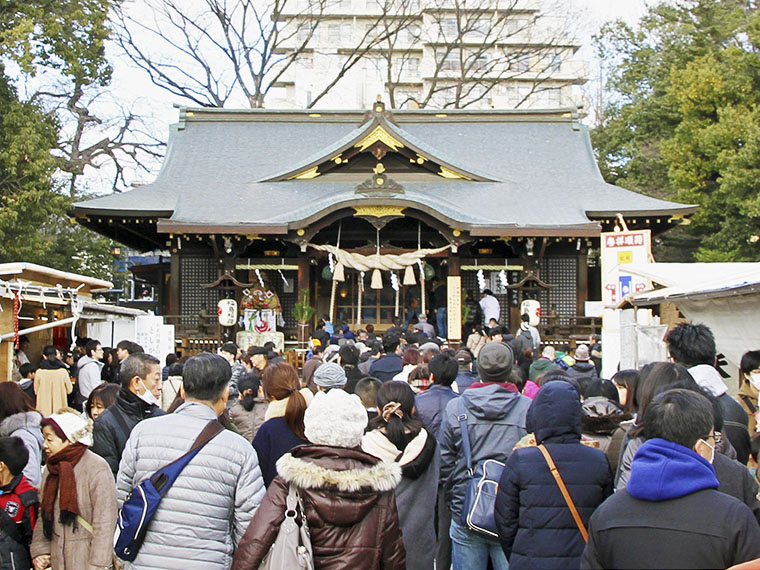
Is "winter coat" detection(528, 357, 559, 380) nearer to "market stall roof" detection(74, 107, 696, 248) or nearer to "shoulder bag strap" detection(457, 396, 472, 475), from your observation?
"shoulder bag strap" detection(457, 396, 472, 475)

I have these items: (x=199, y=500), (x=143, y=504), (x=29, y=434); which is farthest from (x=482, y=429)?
(x=29, y=434)

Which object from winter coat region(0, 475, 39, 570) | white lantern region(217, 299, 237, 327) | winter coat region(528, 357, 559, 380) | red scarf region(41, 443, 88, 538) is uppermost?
white lantern region(217, 299, 237, 327)

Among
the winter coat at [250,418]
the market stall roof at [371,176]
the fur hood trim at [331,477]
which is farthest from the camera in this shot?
the market stall roof at [371,176]

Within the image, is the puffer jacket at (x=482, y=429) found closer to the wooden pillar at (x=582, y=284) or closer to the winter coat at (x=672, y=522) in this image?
the winter coat at (x=672, y=522)

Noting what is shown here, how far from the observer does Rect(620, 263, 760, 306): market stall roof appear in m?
6.76

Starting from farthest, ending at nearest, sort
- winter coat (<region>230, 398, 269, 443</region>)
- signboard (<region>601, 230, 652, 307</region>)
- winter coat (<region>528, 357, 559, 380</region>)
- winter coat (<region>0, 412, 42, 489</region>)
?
signboard (<region>601, 230, 652, 307</region>) → winter coat (<region>528, 357, 559, 380</region>) → winter coat (<region>230, 398, 269, 443</region>) → winter coat (<region>0, 412, 42, 489</region>)

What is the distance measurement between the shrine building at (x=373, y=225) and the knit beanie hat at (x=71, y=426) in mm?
11877

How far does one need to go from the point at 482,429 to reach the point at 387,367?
3.27m

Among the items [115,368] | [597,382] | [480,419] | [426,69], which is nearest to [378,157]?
[115,368]

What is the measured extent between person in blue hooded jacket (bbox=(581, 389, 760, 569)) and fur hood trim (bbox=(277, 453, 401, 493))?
32.8 inches

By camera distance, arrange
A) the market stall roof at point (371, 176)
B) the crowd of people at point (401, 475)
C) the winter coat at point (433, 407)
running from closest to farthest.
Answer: the crowd of people at point (401, 475)
the winter coat at point (433, 407)
the market stall roof at point (371, 176)

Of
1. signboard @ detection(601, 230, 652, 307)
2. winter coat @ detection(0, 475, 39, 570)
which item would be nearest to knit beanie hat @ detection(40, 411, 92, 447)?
winter coat @ detection(0, 475, 39, 570)

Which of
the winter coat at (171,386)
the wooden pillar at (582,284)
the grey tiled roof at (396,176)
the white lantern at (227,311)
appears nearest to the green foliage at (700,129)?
the grey tiled roof at (396,176)

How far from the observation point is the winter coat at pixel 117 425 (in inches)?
174
